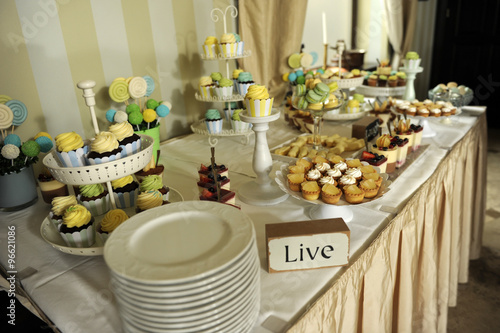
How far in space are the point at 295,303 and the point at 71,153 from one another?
583mm

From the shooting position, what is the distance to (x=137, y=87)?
133cm

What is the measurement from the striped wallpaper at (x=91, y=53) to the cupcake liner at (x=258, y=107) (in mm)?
732

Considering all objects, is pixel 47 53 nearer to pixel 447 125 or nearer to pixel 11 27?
pixel 11 27

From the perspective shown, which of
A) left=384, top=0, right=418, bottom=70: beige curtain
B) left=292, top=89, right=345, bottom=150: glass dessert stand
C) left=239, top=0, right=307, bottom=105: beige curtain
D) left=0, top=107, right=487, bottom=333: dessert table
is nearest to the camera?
left=0, top=107, right=487, bottom=333: dessert table

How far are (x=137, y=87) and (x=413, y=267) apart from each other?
1.11 m

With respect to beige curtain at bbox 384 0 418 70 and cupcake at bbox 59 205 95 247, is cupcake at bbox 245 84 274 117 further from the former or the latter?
beige curtain at bbox 384 0 418 70

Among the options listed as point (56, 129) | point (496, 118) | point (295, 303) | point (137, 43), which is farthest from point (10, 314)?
point (496, 118)

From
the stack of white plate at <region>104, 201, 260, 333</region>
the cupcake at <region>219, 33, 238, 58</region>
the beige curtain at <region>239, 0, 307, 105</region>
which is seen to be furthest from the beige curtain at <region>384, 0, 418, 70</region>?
the stack of white plate at <region>104, 201, 260, 333</region>

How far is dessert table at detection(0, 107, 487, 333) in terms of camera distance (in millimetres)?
735

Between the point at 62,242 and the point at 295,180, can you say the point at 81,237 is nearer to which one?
the point at 62,242

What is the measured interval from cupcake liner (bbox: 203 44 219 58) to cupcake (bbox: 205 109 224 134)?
9.3 inches

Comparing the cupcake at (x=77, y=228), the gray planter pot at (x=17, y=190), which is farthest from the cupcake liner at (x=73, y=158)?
the gray planter pot at (x=17, y=190)

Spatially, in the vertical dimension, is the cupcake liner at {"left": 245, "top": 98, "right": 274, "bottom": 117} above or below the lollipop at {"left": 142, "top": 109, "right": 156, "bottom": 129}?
above

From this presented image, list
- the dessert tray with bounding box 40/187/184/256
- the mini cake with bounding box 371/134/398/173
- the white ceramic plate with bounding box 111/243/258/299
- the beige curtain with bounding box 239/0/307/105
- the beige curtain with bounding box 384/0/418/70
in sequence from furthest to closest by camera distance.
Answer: the beige curtain with bounding box 384/0/418/70, the beige curtain with bounding box 239/0/307/105, the mini cake with bounding box 371/134/398/173, the dessert tray with bounding box 40/187/184/256, the white ceramic plate with bounding box 111/243/258/299
